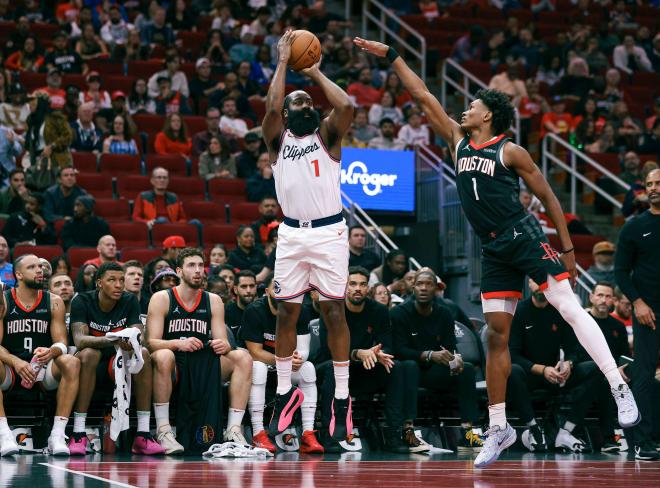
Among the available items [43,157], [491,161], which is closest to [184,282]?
[491,161]

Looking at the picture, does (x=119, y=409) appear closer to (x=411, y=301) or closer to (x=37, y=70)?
(x=411, y=301)

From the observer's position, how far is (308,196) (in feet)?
24.0

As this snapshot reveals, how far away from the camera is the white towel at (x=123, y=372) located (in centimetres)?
830

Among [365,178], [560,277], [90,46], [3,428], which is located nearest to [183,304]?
[3,428]

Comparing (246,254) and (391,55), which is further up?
(391,55)

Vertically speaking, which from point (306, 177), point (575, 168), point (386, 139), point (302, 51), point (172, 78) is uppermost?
point (172, 78)

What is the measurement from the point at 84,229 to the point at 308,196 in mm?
5608

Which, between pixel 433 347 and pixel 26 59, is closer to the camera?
pixel 433 347

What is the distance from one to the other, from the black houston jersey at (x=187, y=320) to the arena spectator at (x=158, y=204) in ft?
13.8

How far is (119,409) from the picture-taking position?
837 cm

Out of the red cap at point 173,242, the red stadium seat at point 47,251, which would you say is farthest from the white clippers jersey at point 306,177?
the red stadium seat at point 47,251

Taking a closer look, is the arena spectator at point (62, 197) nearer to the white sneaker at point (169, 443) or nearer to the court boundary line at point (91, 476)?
the white sneaker at point (169, 443)

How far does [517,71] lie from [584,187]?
252 cm

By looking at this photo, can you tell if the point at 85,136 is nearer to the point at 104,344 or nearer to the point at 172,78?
the point at 172,78
